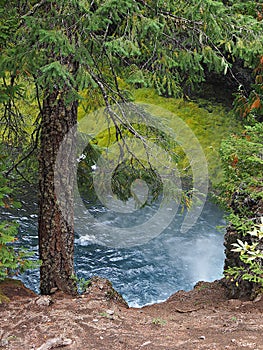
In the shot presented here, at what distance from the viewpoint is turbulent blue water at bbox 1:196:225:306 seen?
7.14 m

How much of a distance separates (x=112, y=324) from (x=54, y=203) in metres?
1.46

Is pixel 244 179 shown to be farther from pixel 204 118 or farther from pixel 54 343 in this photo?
pixel 204 118

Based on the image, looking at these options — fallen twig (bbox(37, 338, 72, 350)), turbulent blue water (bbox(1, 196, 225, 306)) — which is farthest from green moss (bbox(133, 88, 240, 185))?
fallen twig (bbox(37, 338, 72, 350))

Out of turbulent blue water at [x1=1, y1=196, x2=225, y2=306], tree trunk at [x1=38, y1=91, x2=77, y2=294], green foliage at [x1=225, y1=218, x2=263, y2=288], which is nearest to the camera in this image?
green foliage at [x1=225, y1=218, x2=263, y2=288]

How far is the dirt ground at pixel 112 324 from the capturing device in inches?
116

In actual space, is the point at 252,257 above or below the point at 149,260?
above

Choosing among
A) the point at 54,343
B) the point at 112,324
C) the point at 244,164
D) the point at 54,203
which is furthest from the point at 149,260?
the point at 54,343

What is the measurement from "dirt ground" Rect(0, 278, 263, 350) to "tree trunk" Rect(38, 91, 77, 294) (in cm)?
30

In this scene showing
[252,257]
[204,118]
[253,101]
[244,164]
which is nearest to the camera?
[252,257]

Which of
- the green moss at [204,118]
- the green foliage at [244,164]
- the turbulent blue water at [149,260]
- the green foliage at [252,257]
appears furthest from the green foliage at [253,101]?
the green moss at [204,118]

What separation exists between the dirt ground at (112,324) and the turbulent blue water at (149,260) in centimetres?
267

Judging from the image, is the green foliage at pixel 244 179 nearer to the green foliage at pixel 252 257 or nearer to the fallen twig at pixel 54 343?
the green foliage at pixel 252 257

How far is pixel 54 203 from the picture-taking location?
13.7ft

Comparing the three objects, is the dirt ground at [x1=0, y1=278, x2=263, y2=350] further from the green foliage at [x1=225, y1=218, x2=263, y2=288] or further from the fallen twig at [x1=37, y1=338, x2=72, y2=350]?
the green foliage at [x1=225, y1=218, x2=263, y2=288]
